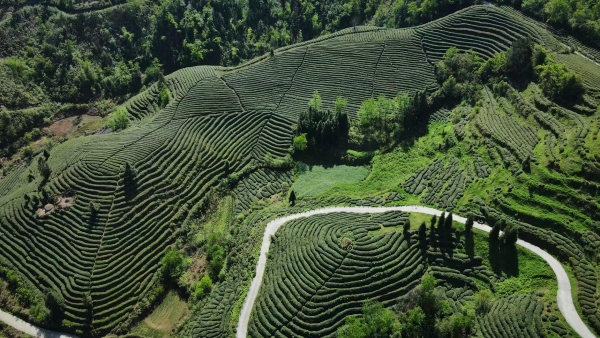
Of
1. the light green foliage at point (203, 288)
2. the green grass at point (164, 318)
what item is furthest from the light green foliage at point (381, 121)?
the green grass at point (164, 318)

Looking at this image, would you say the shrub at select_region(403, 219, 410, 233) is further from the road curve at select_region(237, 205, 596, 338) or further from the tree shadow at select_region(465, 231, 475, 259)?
the tree shadow at select_region(465, 231, 475, 259)

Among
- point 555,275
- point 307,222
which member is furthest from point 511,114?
point 307,222

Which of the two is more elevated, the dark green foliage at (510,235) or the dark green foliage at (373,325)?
the dark green foliage at (510,235)

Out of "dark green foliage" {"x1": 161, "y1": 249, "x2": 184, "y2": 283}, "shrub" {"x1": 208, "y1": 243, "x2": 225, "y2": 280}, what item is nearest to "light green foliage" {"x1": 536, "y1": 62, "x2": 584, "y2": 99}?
"shrub" {"x1": 208, "y1": 243, "x2": 225, "y2": 280}

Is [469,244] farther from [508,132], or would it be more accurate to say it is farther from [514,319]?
[508,132]

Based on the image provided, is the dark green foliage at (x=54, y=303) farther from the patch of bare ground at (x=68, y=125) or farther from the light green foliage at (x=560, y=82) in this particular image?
the light green foliage at (x=560, y=82)

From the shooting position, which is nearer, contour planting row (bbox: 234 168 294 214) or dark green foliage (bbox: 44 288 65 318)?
dark green foliage (bbox: 44 288 65 318)
